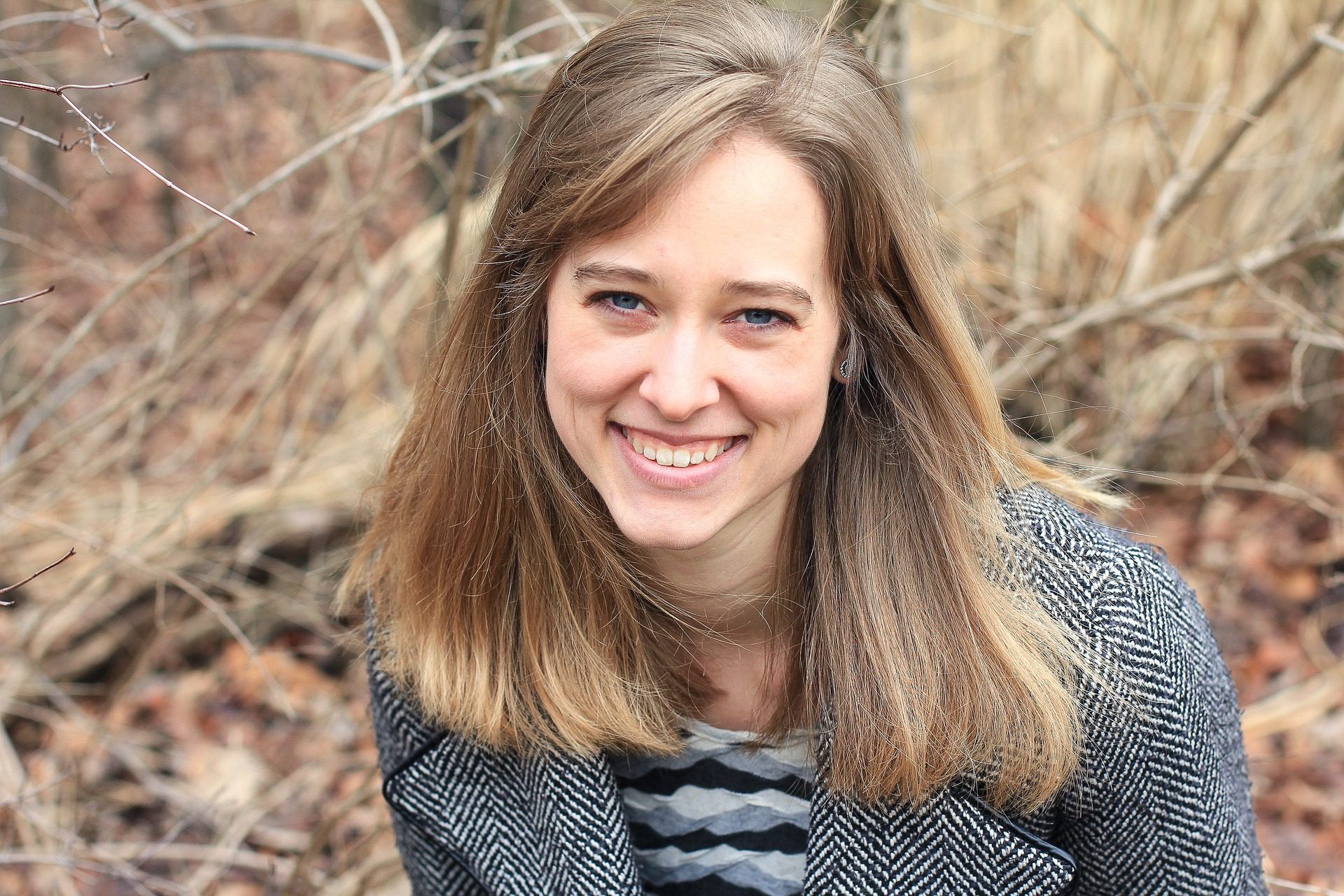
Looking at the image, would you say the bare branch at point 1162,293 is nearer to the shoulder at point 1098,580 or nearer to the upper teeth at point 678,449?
the shoulder at point 1098,580

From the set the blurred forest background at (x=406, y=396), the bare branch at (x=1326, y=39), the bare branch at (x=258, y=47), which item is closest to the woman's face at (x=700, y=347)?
the blurred forest background at (x=406, y=396)

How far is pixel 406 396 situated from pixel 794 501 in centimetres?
191

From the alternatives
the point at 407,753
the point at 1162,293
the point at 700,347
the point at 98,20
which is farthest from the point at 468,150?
the point at 1162,293

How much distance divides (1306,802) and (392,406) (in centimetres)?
249

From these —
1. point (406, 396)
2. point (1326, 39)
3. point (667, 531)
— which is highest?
point (1326, 39)

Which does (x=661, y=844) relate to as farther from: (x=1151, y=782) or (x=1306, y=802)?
(x=1306, y=802)

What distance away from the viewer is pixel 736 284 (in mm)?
1460

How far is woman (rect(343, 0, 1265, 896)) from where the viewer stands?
1.51 metres

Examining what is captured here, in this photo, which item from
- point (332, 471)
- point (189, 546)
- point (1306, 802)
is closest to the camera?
point (1306, 802)

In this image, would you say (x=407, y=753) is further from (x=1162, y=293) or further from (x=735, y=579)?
(x=1162, y=293)

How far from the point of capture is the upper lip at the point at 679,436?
155 centimetres

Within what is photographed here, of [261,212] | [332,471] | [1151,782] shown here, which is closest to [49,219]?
[261,212]

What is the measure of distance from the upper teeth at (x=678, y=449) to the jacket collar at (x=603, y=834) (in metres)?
0.45

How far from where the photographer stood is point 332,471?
3508mm
